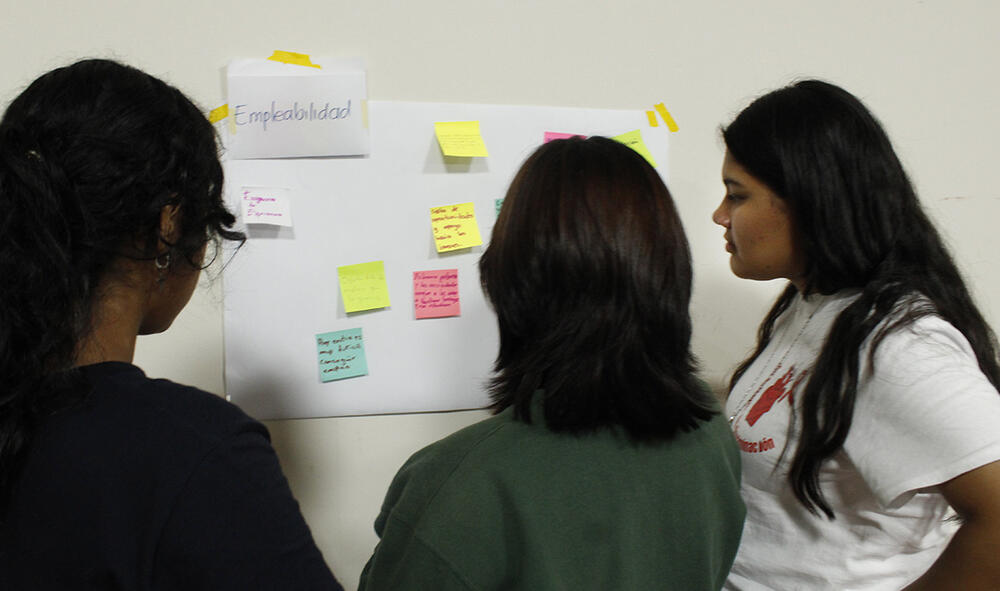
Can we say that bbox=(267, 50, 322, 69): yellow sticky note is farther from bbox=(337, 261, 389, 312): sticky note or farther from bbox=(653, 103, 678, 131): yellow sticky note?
bbox=(653, 103, 678, 131): yellow sticky note

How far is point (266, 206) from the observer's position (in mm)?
1373

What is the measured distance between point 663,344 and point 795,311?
503mm

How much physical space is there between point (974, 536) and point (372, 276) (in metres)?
1.07

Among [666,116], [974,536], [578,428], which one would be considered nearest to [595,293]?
[578,428]

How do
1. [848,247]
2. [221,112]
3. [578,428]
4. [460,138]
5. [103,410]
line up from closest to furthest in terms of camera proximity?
[103,410], [578,428], [848,247], [221,112], [460,138]

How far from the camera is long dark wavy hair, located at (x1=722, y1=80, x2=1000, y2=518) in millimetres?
900

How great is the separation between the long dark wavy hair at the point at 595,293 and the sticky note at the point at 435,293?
74 centimetres

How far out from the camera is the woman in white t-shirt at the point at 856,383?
0.82m

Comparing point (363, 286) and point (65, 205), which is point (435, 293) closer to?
point (363, 286)

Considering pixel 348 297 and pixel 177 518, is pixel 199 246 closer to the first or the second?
pixel 177 518

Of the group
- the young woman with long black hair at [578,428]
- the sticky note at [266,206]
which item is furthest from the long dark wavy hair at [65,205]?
the sticky note at [266,206]

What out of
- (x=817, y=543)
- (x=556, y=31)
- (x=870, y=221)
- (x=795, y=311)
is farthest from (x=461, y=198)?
(x=817, y=543)

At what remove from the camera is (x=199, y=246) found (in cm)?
73

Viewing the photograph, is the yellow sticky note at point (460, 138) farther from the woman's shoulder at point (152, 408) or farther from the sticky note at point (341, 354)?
the woman's shoulder at point (152, 408)
